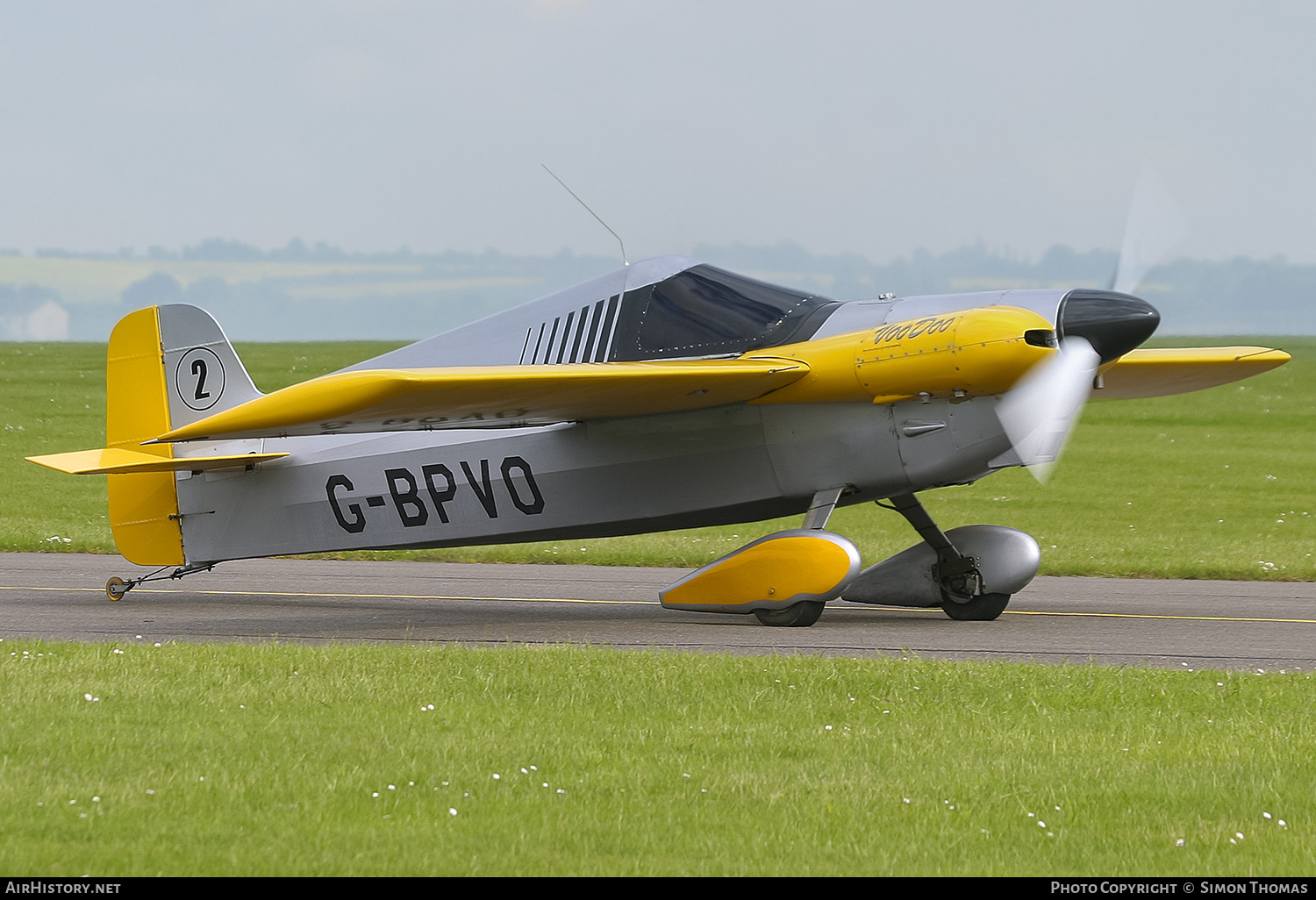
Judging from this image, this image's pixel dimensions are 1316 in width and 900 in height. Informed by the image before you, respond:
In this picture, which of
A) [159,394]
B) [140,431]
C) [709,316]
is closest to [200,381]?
[159,394]

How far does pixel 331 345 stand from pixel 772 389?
6970cm

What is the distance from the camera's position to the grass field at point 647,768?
472 cm

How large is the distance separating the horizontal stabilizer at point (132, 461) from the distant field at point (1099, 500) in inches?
229

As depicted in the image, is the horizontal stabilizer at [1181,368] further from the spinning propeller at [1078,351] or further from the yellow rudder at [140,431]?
the yellow rudder at [140,431]

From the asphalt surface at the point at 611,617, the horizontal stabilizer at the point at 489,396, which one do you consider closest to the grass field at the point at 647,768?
the asphalt surface at the point at 611,617

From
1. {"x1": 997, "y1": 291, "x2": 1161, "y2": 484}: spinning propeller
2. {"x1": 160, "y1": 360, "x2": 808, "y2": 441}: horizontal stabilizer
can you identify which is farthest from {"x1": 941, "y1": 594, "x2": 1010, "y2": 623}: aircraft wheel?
{"x1": 160, "y1": 360, "x2": 808, "y2": 441}: horizontal stabilizer

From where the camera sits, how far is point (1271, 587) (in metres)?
14.5

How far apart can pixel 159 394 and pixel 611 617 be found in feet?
17.5

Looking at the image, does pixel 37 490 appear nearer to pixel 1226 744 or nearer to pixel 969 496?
pixel 969 496

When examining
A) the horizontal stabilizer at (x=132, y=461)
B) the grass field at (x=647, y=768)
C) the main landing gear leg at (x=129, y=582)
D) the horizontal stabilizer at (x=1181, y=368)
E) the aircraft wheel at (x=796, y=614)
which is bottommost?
the grass field at (x=647, y=768)

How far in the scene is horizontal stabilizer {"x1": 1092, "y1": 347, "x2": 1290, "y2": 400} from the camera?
13.1m

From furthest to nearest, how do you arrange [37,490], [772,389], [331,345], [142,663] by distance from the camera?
[331,345], [37,490], [772,389], [142,663]
